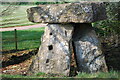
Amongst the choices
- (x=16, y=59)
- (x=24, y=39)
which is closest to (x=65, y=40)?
(x=16, y=59)

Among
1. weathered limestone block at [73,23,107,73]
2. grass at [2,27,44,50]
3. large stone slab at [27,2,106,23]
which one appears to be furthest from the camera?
grass at [2,27,44,50]

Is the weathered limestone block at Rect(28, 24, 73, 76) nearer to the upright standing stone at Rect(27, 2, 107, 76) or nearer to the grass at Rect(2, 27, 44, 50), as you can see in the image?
the upright standing stone at Rect(27, 2, 107, 76)

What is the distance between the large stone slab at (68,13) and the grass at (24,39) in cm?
440

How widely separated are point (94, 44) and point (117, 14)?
515cm

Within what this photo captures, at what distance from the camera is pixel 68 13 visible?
754 cm

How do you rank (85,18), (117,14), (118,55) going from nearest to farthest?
(85,18) → (118,55) → (117,14)

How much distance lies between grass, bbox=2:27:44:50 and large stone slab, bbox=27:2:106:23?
14.4 feet

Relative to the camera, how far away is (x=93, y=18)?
7512 mm

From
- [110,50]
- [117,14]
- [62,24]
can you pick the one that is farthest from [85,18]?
[117,14]

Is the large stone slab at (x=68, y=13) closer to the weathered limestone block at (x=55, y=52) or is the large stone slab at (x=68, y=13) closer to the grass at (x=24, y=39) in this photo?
the weathered limestone block at (x=55, y=52)

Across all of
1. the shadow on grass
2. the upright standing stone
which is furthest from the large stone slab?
the shadow on grass

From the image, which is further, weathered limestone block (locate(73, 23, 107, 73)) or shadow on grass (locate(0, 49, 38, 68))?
shadow on grass (locate(0, 49, 38, 68))

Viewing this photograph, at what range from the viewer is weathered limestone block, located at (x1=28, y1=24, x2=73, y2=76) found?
7623 mm

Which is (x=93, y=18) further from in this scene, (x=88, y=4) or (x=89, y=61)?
(x=89, y=61)
